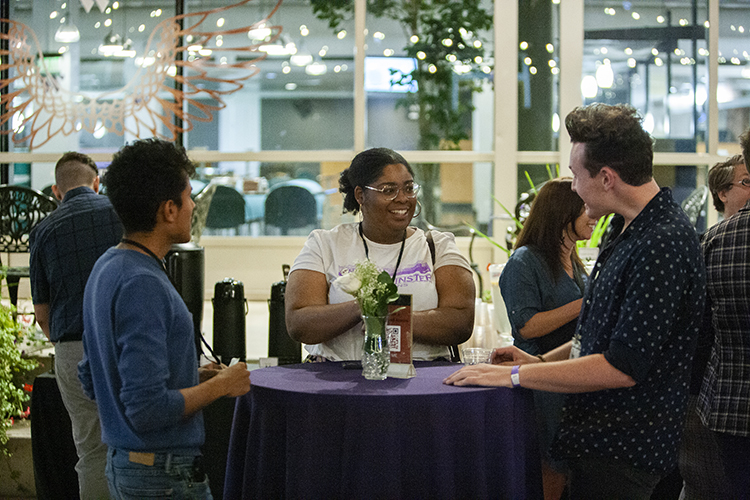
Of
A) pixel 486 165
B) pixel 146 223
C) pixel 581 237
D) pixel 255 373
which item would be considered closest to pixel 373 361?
pixel 255 373

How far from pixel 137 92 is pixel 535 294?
5.58m

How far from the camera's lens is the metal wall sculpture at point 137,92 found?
22.5ft

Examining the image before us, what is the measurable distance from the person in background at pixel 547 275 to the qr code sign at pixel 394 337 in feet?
1.87

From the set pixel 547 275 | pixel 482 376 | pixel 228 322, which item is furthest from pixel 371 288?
pixel 228 322

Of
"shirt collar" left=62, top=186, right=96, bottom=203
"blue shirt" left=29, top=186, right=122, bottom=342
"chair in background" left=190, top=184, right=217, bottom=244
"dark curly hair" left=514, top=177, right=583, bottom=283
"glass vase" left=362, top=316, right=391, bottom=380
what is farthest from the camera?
"chair in background" left=190, top=184, right=217, bottom=244

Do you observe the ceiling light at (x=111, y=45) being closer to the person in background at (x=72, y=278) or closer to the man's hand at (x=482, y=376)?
the person in background at (x=72, y=278)

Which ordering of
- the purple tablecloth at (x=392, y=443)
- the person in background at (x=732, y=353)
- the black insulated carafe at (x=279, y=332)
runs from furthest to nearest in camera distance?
1. the black insulated carafe at (x=279, y=332)
2. the person in background at (x=732, y=353)
3. the purple tablecloth at (x=392, y=443)

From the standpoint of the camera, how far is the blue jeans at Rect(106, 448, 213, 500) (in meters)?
1.53

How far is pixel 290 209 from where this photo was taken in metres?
6.91

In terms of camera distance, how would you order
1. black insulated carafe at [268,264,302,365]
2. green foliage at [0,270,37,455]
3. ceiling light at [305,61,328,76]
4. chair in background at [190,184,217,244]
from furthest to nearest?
ceiling light at [305,61,328,76]
chair in background at [190,184,217,244]
black insulated carafe at [268,264,302,365]
green foliage at [0,270,37,455]

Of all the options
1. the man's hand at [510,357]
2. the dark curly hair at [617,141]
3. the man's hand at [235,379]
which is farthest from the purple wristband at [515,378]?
the man's hand at [235,379]

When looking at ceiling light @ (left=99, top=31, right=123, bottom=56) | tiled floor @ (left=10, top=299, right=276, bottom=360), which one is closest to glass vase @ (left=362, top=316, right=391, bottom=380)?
tiled floor @ (left=10, top=299, right=276, bottom=360)

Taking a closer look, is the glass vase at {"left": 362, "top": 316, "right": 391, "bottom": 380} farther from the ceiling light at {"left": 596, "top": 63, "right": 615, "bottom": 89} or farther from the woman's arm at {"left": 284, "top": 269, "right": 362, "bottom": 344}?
the ceiling light at {"left": 596, "top": 63, "right": 615, "bottom": 89}

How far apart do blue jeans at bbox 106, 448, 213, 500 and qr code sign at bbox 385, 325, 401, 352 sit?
2.09 ft
